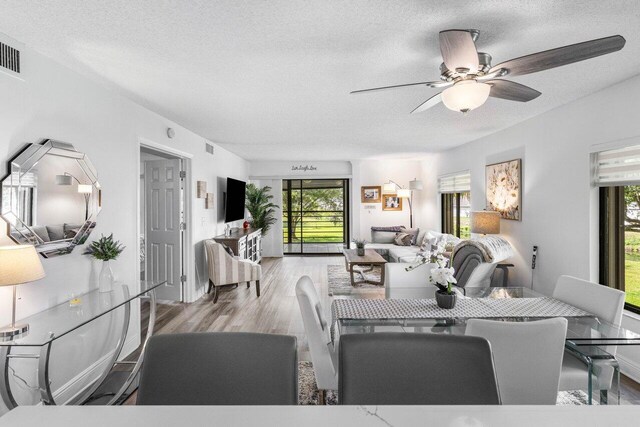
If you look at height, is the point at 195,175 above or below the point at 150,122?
below

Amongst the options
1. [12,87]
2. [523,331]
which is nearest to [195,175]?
[12,87]

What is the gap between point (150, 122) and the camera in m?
3.66

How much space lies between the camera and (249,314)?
4.25 m

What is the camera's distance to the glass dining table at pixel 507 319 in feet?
5.68

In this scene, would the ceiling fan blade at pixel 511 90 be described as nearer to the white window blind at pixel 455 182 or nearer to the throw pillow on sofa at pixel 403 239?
the white window blind at pixel 455 182

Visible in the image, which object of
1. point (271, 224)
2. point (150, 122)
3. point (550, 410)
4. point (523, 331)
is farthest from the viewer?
point (271, 224)

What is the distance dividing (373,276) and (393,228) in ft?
5.60

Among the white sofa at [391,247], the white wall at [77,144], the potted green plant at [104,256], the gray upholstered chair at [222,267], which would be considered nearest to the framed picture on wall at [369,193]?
the white sofa at [391,247]

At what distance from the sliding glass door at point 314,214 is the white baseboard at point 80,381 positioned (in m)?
6.37

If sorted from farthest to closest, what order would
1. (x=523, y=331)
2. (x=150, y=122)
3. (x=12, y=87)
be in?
(x=150, y=122) < (x=12, y=87) < (x=523, y=331)

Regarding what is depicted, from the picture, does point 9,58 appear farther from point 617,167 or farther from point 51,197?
point 617,167

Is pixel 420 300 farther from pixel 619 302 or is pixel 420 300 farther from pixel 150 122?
pixel 150 122

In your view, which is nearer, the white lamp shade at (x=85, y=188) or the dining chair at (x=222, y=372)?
the dining chair at (x=222, y=372)

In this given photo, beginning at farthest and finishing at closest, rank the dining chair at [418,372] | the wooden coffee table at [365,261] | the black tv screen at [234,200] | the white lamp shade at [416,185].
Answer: the white lamp shade at [416,185] < the black tv screen at [234,200] < the wooden coffee table at [365,261] < the dining chair at [418,372]
